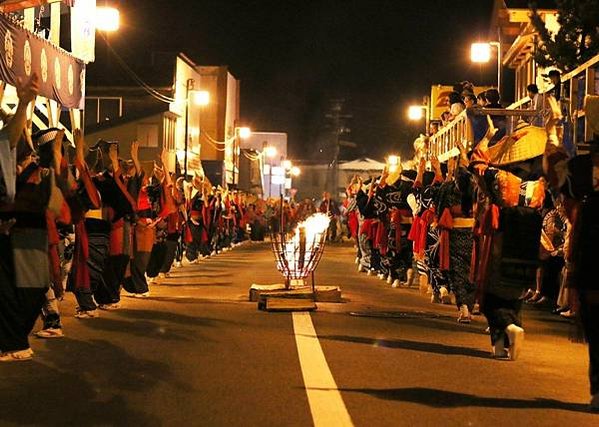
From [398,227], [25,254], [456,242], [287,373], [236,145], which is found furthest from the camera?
[236,145]

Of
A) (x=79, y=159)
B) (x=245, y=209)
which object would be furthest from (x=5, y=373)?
(x=245, y=209)

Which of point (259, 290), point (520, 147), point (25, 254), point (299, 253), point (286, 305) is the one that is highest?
point (520, 147)

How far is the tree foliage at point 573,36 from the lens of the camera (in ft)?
64.6

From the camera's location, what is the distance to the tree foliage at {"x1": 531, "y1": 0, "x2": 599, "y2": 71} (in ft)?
64.6

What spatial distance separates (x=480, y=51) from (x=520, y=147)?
20.1 metres

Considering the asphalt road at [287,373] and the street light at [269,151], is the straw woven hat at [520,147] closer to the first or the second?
the asphalt road at [287,373]

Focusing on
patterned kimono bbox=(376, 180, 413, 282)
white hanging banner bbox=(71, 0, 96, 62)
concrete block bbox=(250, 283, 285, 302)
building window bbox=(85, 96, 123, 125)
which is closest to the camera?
concrete block bbox=(250, 283, 285, 302)

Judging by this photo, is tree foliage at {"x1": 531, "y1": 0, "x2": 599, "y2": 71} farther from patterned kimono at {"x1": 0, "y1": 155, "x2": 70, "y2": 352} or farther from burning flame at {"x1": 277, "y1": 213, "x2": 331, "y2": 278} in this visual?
patterned kimono at {"x1": 0, "y1": 155, "x2": 70, "y2": 352}

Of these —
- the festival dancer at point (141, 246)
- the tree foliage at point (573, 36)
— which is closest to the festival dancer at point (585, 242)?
the festival dancer at point (141, 246)

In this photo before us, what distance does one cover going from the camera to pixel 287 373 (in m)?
8.77

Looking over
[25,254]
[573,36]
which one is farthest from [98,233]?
[573,36]

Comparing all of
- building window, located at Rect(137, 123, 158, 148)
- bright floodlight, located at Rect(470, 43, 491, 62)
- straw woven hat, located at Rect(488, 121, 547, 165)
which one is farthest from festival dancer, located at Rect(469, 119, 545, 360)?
building window, located at Rect(137, 123, 158, 148)

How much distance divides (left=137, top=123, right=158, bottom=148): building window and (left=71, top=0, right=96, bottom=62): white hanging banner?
23.2 m

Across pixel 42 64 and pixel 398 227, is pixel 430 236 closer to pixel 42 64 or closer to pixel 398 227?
pixel 398 227
